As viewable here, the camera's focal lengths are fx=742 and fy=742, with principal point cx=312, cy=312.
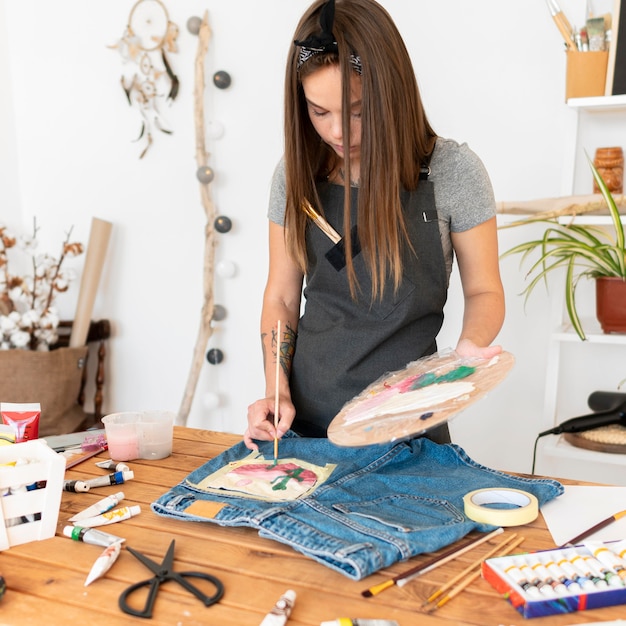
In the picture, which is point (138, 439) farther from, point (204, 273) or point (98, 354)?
point (98, 354)

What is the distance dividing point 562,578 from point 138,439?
2.81 ft

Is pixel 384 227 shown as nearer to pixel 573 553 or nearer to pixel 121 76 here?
pixel 573 553

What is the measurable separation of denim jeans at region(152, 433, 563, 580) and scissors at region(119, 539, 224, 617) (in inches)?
5.0

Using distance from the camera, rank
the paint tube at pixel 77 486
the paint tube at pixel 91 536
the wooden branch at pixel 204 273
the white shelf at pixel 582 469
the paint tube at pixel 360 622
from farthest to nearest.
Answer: the wooden branch at pixel 204 273 < the white shelf at pixel 582 469 < the paint tube at pixel 77 486 < the paint tube at pixel 91 536 < the paint tube at pixel 360 622

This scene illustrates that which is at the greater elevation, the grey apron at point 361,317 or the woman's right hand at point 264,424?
the grey apron at point 361,317

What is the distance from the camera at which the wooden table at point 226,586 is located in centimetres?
89

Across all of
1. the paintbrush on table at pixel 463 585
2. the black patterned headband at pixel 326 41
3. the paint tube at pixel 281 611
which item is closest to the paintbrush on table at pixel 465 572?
the paintbrush on table at pixel 463 585

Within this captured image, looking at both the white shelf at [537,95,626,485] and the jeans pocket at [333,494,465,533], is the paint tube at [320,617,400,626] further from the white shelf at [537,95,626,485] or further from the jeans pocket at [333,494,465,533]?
the white shelf at [537,95,626,485]

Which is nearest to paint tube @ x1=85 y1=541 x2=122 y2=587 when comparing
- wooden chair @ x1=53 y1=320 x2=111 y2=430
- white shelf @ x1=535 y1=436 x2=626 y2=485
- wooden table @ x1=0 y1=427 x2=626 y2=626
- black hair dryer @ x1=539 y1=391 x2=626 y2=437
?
wooden table @ x1=0 y1=427 x2=626 y2=626

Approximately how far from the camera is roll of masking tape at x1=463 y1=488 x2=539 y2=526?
110 centimetres

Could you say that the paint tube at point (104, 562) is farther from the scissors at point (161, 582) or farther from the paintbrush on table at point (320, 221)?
the paintbrush on table at point (320, 221)

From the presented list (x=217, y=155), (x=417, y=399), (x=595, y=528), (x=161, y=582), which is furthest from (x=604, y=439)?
→ (x=217, y=155)

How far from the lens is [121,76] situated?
3.00 metres

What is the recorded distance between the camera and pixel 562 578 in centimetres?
93
